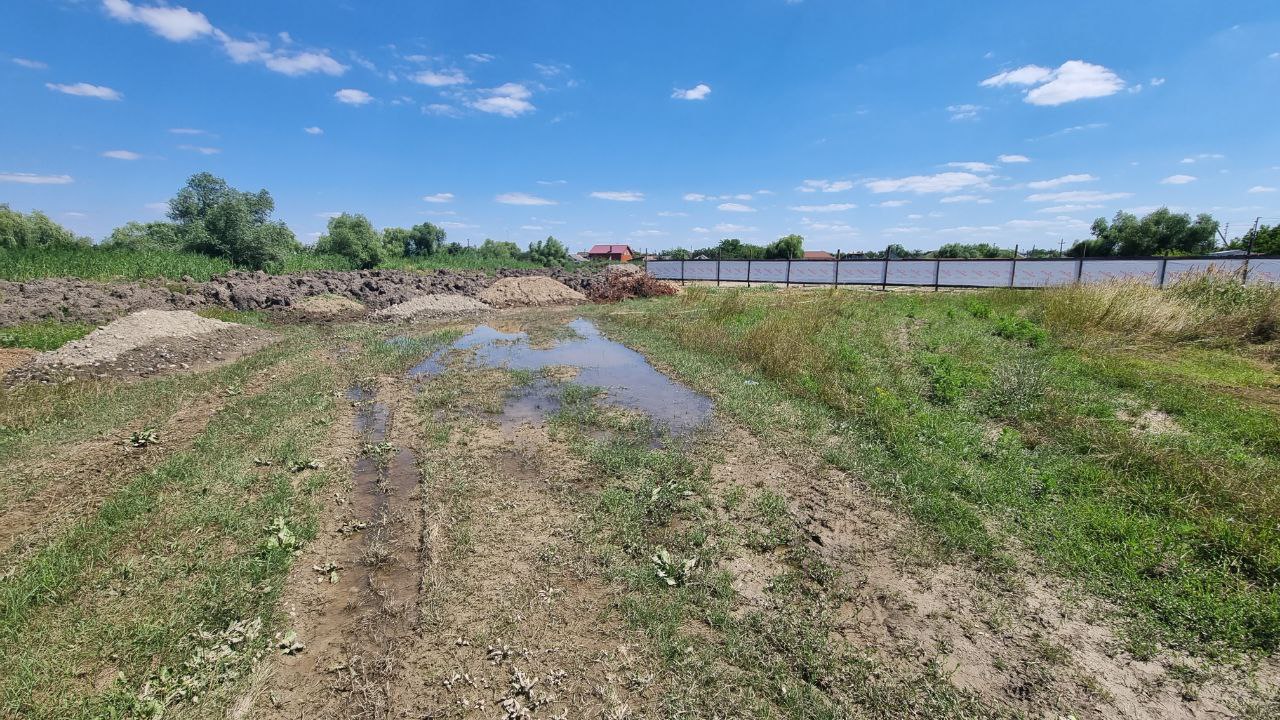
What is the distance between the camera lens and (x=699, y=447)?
17.5ft

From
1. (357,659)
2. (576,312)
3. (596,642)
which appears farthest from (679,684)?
(576,312)

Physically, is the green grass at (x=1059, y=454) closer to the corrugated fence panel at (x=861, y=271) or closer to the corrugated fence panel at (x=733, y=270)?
the corrugated fence panel at (x=861, y=271)

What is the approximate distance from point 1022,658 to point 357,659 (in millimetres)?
3545

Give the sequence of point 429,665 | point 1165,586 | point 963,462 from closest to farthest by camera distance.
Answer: point 429,665 → point 1165,586 → point 963,462

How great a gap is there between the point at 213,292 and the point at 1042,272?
31.5 meters

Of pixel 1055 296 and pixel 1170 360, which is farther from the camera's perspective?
pixel 1055 296

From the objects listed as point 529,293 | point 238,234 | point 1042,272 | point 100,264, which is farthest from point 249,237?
point 1042,272

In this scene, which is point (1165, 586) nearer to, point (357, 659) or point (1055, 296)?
point (357, 659)

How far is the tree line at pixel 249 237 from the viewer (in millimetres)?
21013

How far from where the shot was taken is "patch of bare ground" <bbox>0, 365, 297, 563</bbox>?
12.1 feet

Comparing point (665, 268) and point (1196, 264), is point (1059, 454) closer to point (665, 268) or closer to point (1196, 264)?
point (1196, 264)

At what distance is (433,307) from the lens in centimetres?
1806

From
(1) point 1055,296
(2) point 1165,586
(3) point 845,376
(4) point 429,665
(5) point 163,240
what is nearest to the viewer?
(4) point 429,665

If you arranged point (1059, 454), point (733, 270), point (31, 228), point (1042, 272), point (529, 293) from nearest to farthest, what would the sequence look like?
point (1059, 454) → point (1042, 272) → point (529, 293) → point (733, 270) → point (31, 228)
